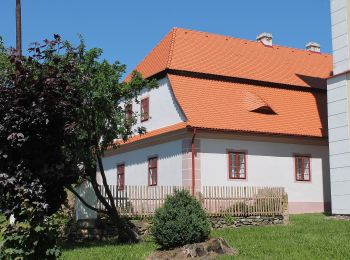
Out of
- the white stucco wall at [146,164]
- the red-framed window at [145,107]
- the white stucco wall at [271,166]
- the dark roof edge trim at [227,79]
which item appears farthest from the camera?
the red-framed window at [145,107]

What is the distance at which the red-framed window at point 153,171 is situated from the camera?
25.0 m

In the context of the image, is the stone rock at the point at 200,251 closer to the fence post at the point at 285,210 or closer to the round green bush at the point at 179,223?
the round green bush at the point at 179,223

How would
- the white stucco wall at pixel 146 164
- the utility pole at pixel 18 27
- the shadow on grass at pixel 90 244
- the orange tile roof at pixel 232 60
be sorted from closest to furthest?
1. the shadow on grass at pixel 90 244
2. the utility pole at pixel 18 27
3. the white stucco wall at pixel 146 164
4. the orange tile roof at pixel 232 60

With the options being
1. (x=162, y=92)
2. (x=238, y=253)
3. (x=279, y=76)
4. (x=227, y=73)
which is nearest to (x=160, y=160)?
(x=162, y=92)

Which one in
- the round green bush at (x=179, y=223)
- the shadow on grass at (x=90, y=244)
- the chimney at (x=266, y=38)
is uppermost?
the chimney at (x=266, y=38)

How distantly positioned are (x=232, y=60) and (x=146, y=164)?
21.4 ft

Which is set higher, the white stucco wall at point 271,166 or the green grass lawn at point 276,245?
the white stucco wall at point 271,166

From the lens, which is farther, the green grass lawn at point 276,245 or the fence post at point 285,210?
the fence post at point 285,210

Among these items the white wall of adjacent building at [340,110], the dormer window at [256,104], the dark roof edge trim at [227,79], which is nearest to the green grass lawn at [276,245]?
the white wall of adjacent building at [340,110]

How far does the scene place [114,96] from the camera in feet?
52.5

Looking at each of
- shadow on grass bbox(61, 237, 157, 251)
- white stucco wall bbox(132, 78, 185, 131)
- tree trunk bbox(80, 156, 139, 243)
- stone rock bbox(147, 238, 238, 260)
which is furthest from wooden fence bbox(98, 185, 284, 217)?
stone rock bbox(147, 238, 238, 260)

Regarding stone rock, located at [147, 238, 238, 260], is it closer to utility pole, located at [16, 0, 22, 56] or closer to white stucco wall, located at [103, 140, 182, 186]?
utility pole, located at [16, 0, 22, 56]

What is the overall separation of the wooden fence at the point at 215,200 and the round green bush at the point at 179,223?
5.75 meters

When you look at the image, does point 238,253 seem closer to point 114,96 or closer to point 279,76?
point 114,96
